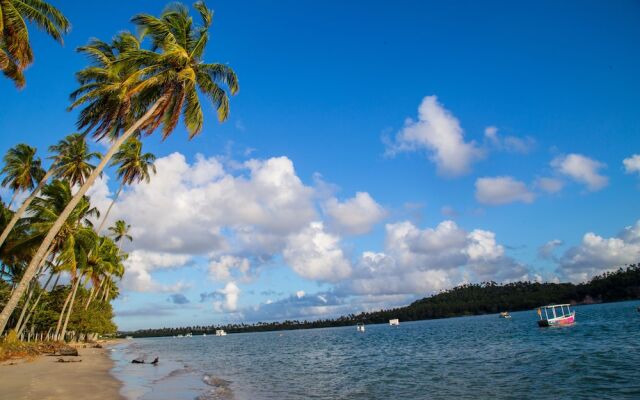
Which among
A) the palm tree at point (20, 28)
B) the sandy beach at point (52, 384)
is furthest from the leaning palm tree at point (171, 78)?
the sandy beach at point (52, 384)

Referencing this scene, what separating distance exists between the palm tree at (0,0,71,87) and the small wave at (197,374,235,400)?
17080mm

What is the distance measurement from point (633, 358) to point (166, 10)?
3345cm

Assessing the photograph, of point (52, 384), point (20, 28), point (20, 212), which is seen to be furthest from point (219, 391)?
point (20, 28)

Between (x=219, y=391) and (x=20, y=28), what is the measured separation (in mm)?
18844

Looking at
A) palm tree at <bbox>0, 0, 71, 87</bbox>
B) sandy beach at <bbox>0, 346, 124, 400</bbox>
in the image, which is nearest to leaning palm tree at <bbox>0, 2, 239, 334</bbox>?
palm tree at <bbox>0, 0, 71, 87</bbox>

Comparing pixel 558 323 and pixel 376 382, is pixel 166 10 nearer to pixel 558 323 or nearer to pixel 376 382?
pixel 376 382

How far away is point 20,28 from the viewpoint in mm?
17906

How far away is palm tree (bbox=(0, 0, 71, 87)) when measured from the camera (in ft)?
57.7

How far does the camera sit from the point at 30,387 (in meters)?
16.6

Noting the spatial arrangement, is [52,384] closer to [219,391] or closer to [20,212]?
[219,391]

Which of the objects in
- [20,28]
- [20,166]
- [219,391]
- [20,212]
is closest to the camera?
[20,28]

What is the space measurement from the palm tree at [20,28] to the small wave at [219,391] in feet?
56.0

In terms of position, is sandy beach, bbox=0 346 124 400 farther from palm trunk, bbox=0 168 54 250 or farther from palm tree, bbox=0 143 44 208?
palm tree, bbox=0 143 44 208

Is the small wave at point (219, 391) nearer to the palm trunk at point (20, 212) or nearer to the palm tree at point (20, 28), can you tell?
the palm trunk at point (20, 212)
